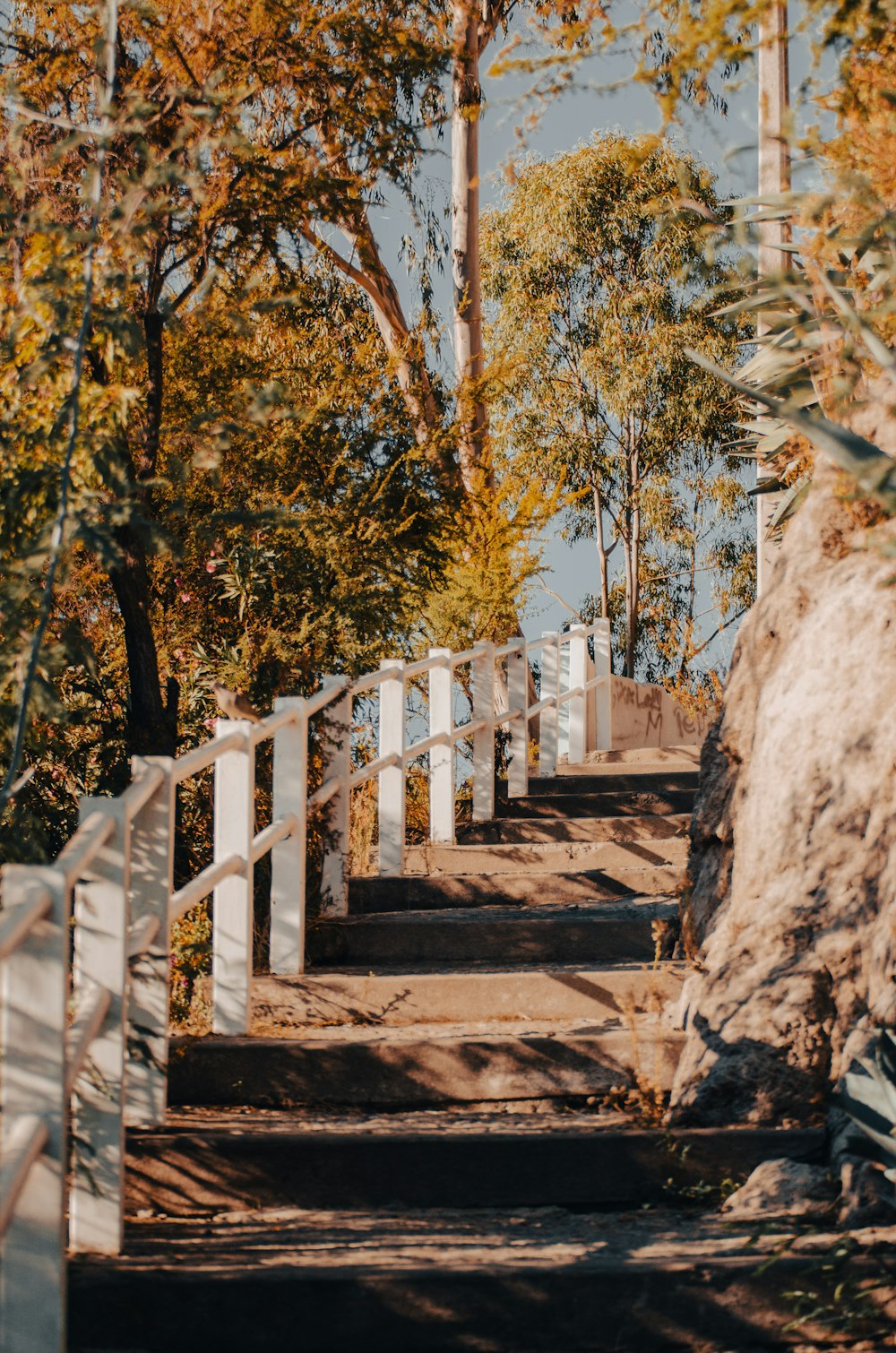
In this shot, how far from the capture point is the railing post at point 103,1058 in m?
4.38

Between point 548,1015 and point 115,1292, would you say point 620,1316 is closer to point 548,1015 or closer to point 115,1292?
point 115,1292

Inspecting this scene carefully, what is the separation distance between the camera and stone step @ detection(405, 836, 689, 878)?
956 centimetres

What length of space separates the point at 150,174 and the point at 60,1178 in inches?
102

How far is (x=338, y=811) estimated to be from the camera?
817 centimetres

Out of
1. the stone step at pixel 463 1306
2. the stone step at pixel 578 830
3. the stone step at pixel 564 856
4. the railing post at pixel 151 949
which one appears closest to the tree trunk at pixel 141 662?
the stone step at pixel 564 856

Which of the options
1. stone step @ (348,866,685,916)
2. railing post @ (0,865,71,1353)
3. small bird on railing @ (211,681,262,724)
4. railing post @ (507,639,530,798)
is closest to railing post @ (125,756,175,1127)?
railing post @ (0,865,71,1353)

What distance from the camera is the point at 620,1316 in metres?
4.01

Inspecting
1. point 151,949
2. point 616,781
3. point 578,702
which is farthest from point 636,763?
point 151,949

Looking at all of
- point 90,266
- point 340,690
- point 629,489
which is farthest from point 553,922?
point 629,489

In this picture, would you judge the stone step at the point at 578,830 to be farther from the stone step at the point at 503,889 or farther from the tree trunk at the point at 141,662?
the tree trunk at the point at 141,662

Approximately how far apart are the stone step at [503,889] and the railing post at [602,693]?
22.2 feet

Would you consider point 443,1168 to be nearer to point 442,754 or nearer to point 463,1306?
point 463,1306

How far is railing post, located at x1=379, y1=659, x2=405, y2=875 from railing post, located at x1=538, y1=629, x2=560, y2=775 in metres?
4.51

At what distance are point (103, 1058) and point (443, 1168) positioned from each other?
1.23 metres
